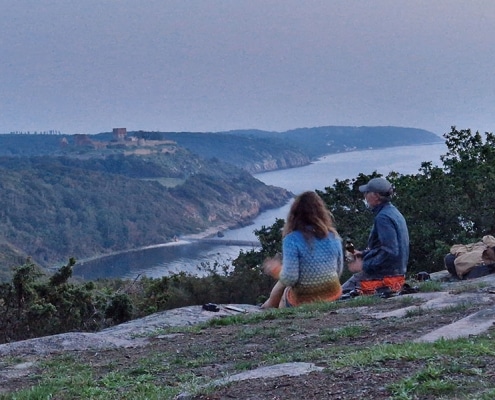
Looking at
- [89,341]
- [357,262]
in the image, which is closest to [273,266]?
[357,262]

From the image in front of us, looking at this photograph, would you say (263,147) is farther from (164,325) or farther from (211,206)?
(164,325)

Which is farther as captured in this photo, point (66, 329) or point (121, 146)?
point (121, 146)

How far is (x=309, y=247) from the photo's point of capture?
22.0 ft

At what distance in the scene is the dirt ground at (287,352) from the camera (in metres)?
3.70

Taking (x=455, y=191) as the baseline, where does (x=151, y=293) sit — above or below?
below

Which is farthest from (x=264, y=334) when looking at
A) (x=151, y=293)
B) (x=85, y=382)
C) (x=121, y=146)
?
(x=121, y=146)

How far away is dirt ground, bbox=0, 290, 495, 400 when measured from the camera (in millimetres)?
3701

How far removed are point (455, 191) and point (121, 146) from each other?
101074mm

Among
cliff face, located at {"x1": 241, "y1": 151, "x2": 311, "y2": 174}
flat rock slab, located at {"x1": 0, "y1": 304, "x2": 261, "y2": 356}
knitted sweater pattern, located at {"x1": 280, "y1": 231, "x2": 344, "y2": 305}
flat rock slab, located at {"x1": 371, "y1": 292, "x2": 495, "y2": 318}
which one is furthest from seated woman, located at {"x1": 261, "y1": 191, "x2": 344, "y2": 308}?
cliff face, located at {"x1": 241, "y1": 151, "x2": 311, "y2": 174}

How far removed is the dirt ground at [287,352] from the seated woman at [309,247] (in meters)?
0.42

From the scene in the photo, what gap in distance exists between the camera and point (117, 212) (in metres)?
79.2

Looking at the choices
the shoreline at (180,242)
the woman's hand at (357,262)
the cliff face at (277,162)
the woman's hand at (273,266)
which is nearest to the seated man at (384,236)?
the woman's hand at (357,262)

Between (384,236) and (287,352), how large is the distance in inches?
94.5

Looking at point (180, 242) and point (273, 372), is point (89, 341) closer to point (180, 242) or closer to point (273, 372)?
point (273, 372)
